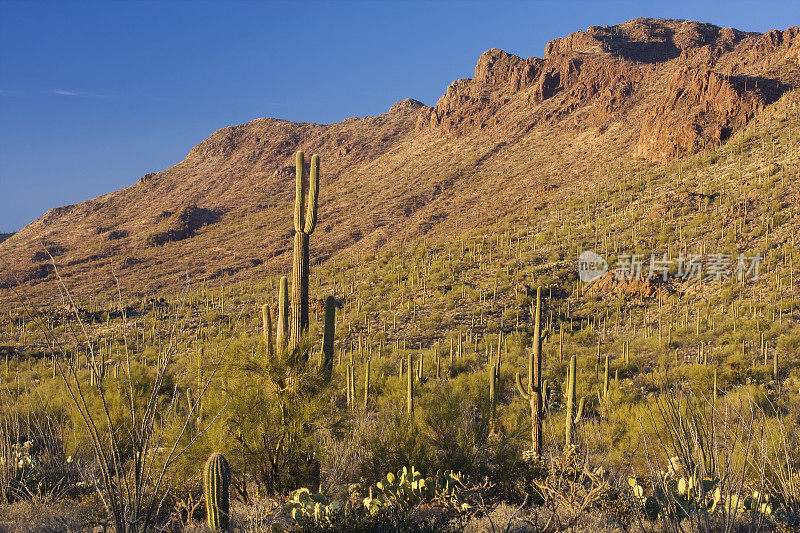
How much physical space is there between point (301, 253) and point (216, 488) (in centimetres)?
571

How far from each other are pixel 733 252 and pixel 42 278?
210 ft

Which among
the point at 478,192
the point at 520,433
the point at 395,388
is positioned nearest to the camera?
the point at 520,433

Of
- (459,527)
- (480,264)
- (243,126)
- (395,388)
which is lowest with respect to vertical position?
(395,388)

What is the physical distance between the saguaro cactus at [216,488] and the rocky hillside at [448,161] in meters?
37.3

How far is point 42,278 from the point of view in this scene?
59750mm

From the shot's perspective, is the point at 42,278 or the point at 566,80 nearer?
the point at 42,278

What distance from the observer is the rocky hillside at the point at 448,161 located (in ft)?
170

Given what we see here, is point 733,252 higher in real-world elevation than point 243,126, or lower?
lower

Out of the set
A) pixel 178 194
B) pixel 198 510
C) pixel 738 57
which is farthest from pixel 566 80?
pixel 198 510

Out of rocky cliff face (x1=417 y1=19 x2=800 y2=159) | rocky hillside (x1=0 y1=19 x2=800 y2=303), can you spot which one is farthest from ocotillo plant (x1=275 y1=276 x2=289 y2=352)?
rocky cliff face (x1=417 y1=19 x2=800 y2=159)

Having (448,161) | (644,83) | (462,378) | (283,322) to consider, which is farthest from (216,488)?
(644,83)

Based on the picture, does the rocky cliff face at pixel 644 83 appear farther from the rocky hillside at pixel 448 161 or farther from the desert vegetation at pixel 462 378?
the desert vegetation at pixel 462 378

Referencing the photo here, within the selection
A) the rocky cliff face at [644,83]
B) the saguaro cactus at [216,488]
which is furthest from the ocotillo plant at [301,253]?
the rocky cliff face at [644,83]

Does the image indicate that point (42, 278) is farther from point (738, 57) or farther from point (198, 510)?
point (738, 57)
